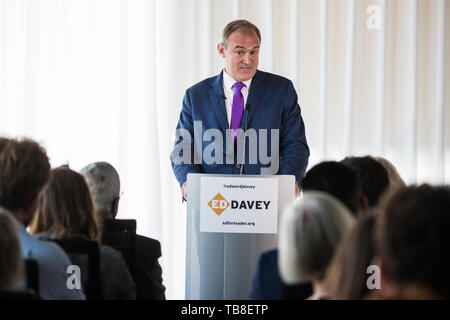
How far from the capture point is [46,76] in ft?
18.9

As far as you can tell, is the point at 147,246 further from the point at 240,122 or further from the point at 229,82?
the point at 229,82

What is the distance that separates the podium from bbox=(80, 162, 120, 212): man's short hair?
0.34 m

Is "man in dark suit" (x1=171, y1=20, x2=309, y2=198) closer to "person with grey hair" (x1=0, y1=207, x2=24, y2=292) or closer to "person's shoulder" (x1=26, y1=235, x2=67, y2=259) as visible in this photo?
"person's shoulder" (x1=26, y1=235, x2=67, y2=259)

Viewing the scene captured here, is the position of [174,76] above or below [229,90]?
above

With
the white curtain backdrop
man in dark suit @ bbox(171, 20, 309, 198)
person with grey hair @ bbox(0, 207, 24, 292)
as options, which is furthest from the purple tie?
person with grey hair @ bbox(0, 207, 24, 292)

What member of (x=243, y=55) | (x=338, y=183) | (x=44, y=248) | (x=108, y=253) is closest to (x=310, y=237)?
(x=338, y=183)

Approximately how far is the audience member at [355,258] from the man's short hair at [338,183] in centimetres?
75

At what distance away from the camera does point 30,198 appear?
2188 mm

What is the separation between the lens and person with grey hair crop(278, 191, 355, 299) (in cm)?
172

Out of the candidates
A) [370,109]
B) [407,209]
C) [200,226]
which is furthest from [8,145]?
[370,109]

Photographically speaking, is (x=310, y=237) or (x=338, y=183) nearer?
(x=310, y=237)

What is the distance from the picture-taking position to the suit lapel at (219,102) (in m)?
3.99

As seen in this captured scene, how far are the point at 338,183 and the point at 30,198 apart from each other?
39.4 inches

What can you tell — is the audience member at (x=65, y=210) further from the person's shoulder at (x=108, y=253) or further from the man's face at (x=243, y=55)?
the man's face at (x=243, y=55)
